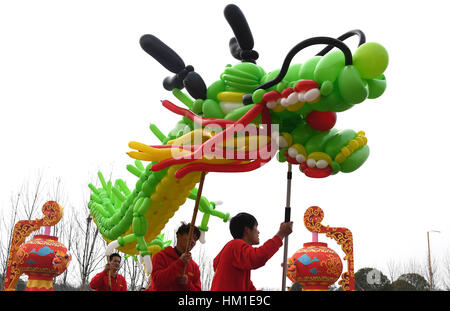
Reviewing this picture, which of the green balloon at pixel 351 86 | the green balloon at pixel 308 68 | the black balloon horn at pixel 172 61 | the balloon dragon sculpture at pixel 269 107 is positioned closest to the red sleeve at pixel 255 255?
the balloon dragon sculpture at pixel 269 107

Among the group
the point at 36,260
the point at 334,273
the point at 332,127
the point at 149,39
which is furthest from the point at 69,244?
the point at 332,127

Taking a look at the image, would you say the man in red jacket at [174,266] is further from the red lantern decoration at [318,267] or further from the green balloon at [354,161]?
the red lantern decoration at [318,267]

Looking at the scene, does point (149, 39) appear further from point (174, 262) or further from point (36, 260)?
point (36, 260)

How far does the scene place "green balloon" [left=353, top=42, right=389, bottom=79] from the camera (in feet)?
10.2

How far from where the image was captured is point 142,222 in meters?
4.93

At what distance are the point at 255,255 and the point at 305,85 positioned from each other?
1370 mm

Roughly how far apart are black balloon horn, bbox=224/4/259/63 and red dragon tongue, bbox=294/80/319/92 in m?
0.84

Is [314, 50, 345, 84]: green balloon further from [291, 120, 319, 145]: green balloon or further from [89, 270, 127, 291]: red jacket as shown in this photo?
[89, 270, 127, 291]: red jacket

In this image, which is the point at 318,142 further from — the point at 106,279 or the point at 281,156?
the point at 106,279

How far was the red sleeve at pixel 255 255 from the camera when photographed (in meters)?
2.73

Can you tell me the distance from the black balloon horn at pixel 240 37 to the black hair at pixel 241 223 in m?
1.67

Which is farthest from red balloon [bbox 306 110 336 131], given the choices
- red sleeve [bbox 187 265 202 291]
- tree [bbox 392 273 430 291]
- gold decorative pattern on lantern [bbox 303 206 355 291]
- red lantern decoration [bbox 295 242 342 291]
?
tree [bbox 392 273 430 291]

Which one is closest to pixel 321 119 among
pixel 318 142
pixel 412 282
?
pixel 318 142
